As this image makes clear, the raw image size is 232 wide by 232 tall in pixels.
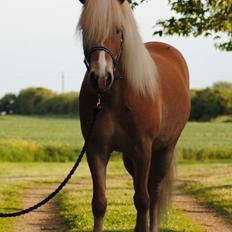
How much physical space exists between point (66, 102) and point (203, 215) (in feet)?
210

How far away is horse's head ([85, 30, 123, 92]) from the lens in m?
5.81

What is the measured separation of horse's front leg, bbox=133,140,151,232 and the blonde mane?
60 cm

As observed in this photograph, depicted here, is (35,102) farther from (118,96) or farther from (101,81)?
(101,81)

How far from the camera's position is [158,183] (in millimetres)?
8219

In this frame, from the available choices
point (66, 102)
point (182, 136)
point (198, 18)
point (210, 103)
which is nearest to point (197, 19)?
point (198, 18)

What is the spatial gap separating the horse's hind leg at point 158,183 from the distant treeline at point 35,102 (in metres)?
66.5

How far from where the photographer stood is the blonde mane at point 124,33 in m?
6.07

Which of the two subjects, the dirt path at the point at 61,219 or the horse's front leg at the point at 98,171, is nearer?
the horse's front leg at the point at 98,171

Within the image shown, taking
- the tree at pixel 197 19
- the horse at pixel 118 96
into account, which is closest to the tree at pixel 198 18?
the tree at pixel 197 19

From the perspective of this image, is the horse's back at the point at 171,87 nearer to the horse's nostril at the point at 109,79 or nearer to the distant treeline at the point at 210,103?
the horse's nostril at the point at 109,79

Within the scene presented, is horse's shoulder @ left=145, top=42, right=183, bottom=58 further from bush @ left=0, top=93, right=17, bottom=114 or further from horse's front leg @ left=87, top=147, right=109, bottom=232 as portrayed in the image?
bush @ left=0, top=93, right=17, bottom=114

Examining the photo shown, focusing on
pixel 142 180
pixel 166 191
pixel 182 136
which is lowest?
pixel 182 136

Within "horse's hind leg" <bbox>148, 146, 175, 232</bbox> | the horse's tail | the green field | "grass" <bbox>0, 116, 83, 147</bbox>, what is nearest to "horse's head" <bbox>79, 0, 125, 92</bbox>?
"horse's hind leg" <bbox>148, 146, 175, 232</bbox>

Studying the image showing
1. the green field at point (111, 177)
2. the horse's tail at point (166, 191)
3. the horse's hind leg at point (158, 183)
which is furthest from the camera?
the green field at point (111, 177)
